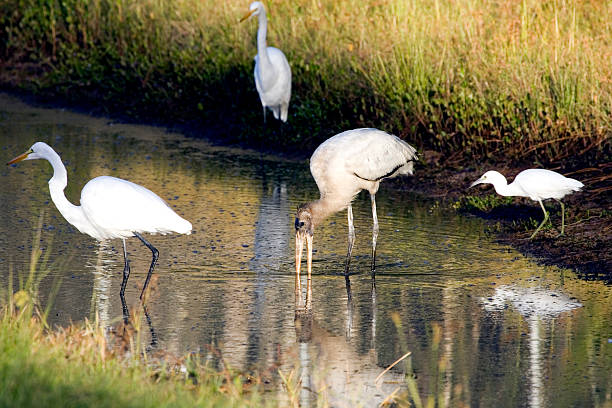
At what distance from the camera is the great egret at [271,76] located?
500 inches

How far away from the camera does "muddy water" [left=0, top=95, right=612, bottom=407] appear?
5.66 metres

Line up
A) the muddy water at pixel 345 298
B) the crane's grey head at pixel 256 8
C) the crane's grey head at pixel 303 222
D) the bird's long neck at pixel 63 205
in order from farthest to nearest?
the crane's grey head at pixel 256 8, the crane's grey head at pixel 303 222, the bird's long neck at pixel 63 205, the muddy water at pixel 345 298

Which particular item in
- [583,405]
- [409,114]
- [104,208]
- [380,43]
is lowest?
[583,405]

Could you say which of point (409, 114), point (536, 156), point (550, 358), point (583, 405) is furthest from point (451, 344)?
point (409, 114)

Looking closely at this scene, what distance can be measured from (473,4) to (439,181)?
2759 millimetres

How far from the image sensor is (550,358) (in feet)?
19.6

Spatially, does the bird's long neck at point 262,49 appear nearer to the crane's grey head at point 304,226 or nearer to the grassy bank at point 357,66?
the grassy bank at point 357,66

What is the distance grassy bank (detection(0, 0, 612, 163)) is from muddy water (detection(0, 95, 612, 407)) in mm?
1452

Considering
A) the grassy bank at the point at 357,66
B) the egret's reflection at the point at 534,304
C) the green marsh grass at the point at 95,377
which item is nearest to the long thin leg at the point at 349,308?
the egret's reflection at the point at 534,304

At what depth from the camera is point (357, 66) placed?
1254cm

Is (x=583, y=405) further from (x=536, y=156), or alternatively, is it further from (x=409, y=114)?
(x=409, y=114)

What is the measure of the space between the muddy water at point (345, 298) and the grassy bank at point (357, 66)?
1452 mm

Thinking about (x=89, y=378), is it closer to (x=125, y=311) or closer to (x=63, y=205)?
(x=125, y=311)

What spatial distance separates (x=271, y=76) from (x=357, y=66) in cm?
109
